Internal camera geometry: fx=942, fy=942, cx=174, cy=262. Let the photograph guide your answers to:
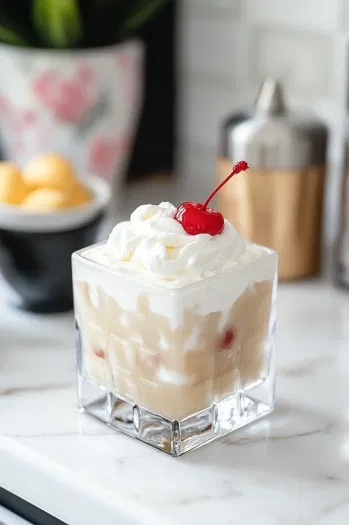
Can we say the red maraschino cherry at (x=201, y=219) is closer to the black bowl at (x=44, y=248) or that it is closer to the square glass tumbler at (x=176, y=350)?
the square glass tumbler at (x=176, y=350)

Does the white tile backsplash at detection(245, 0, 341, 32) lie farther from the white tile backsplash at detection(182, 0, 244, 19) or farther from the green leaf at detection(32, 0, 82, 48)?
the green leaf at detection(32, 0, 82, 48)

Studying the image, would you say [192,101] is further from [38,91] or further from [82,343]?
[82,343]

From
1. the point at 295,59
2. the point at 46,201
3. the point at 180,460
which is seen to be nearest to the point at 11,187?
the point at 46,201

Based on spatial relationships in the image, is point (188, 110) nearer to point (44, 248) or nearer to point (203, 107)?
point (203, 107)

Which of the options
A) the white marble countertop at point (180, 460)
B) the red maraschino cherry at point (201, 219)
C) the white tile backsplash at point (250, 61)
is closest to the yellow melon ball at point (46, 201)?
the white marble countertop at point (180, 460)

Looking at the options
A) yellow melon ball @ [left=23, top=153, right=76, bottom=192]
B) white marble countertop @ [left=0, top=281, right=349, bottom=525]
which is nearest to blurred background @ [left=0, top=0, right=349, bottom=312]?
yellow melon ball @ [left=23, top=153, right=76, bottom=192]
